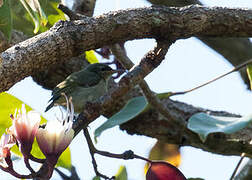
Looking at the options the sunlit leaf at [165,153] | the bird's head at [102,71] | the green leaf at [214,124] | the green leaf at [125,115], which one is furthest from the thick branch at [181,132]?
the green leaf at [214,124]

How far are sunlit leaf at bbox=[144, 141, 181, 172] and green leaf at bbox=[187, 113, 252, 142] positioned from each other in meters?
1.32

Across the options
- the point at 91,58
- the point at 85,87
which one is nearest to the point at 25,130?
the point at 91,58

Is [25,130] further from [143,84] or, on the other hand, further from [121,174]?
[143,84]

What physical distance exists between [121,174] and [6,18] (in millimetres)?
784

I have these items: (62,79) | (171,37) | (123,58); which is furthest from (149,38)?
(62,79)

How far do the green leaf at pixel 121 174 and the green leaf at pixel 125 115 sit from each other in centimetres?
24

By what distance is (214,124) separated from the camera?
5.83 feet

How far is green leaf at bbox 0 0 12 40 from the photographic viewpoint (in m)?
1.98

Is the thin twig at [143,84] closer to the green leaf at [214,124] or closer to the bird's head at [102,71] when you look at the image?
the green leaf at [214,124]

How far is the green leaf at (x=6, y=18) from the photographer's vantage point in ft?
6.49

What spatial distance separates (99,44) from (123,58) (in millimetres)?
784

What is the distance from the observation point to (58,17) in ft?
10.5

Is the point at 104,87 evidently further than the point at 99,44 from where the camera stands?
Yes

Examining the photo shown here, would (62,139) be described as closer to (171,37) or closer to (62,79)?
(171,37)
